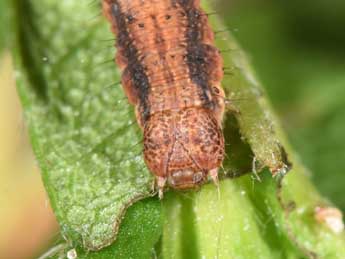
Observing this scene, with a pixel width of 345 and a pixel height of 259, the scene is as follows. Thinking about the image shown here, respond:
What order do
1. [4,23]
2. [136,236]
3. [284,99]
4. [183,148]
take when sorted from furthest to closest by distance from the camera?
[284,99] → [4,23] → [136,236] → [183,148]

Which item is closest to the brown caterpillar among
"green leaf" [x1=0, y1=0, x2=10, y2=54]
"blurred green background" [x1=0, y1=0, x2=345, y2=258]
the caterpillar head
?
the caterpillar head

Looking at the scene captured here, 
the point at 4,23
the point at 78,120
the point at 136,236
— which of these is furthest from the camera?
the point at 4,23

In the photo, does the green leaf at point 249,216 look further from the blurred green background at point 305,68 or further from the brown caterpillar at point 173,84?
the blurred green background at point 305,68

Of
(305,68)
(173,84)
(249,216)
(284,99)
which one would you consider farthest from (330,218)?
(305,68)

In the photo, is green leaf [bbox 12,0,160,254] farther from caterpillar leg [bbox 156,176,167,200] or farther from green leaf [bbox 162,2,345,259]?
green leaf [bbox 162,2,345,259]

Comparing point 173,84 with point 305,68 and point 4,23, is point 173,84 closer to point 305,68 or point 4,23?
point 4,23
